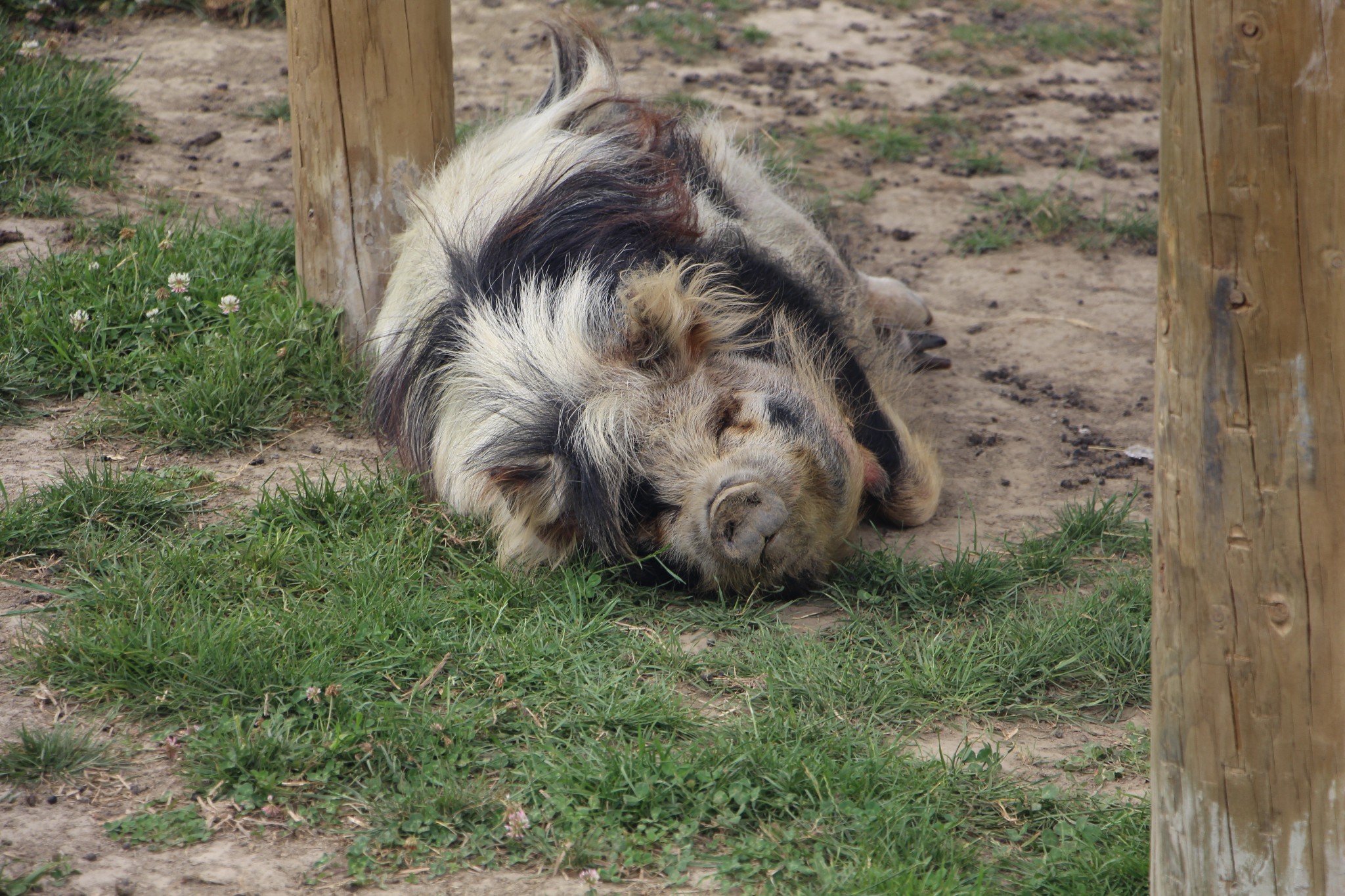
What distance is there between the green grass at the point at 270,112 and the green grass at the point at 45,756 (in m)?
4.72

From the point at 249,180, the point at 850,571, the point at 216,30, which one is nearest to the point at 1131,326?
the point at 850,571

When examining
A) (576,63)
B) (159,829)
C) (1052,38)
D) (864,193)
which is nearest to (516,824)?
(159,829)

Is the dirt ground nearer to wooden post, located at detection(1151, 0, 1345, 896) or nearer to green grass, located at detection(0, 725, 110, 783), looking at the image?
green grass, located at detection(0, 725, 110, 783)

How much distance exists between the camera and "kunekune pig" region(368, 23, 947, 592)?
3.87 metres

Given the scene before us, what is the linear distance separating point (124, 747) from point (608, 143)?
8.94 ft

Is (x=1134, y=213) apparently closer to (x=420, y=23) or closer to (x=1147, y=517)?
(x=1147, y=517)

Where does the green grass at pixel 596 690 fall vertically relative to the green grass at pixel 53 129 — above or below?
below

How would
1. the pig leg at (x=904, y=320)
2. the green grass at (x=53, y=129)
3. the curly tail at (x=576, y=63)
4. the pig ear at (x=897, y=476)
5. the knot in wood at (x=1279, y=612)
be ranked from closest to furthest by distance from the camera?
the knot in wood at (x=1279, y=612) < the pig ear at (x=897, y=476) < the curly tail at (x=576, y=63) < the pig leg at (x=904, y=320) < the green grass at (x=53, y=129)

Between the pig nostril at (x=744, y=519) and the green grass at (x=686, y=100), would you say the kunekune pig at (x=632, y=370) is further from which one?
the green grass at (x=686, y=100)

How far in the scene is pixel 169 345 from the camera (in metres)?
4.98

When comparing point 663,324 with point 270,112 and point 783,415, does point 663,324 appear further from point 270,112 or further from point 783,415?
point 270,112

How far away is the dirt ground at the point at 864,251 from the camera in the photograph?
2885mm

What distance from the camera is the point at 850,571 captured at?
4148mm

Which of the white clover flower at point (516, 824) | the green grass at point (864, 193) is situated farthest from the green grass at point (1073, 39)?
the white clover flower at point (516, 824)
